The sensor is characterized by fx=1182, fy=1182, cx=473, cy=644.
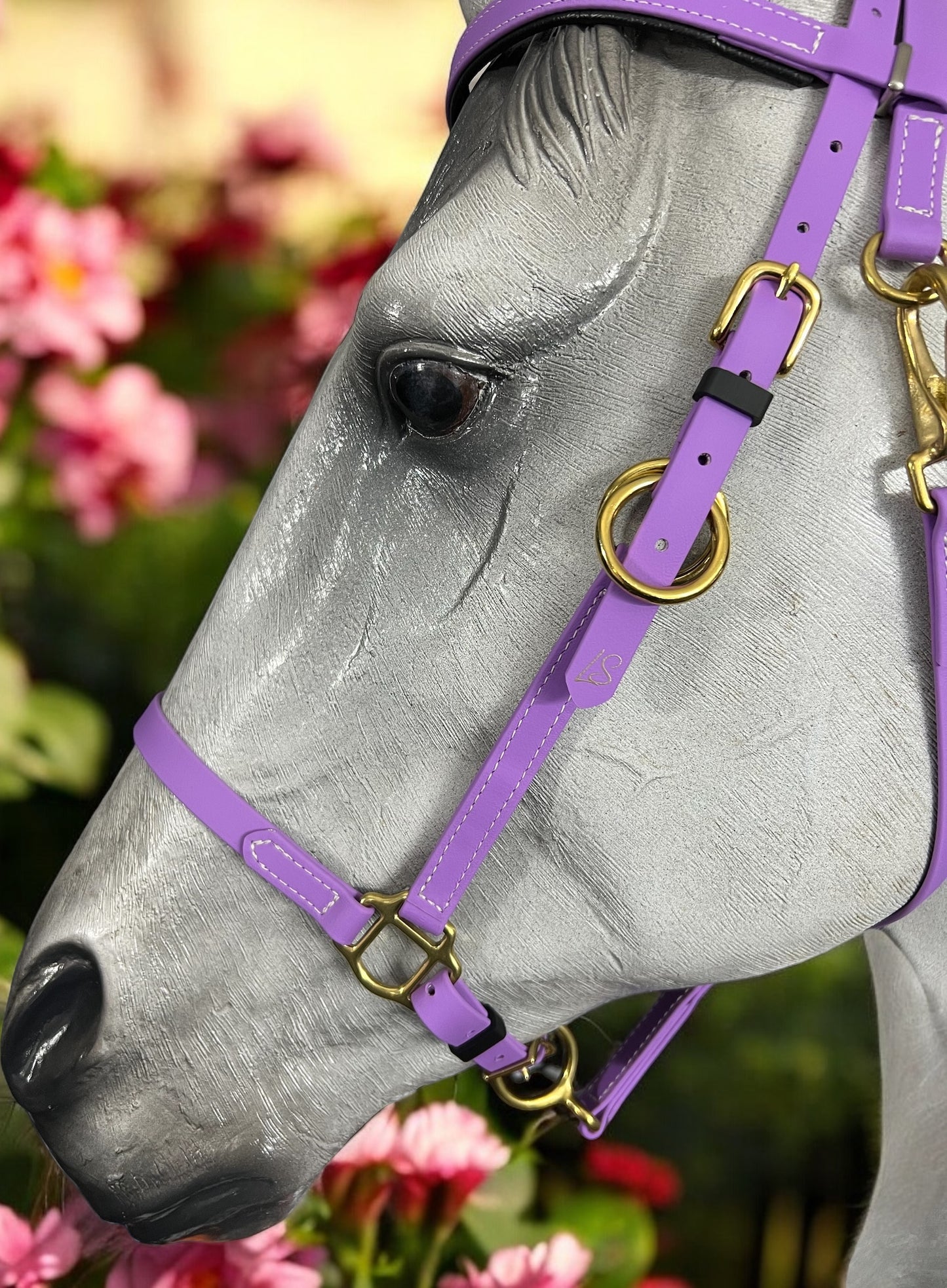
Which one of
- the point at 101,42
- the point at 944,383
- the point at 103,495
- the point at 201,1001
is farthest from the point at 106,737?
the point at 944,383

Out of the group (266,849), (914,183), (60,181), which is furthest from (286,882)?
(60,181)

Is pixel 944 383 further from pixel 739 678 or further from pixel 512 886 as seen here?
pixel 512 886

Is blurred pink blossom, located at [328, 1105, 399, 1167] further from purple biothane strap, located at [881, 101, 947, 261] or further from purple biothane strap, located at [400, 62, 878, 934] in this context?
purple biothane strap, located at [881, 101, 947, 261]

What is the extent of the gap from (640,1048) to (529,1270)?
0.94ft

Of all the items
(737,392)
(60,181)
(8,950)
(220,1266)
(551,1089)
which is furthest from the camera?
(60,181)

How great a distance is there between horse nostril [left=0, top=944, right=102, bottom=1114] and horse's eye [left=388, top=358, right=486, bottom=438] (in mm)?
245

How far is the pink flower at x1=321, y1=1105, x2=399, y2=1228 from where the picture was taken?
2.46ft

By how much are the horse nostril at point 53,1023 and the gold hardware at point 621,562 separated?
0.25 m

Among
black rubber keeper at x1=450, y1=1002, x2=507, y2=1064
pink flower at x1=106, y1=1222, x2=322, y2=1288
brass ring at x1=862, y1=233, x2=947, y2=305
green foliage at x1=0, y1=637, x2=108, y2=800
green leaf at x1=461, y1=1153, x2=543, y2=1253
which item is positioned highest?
brass ring at x1=862, y1=233, x2=947, y2=305

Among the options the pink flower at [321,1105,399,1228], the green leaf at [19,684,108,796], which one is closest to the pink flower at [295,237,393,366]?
the green leaf at [19,684,108,796]

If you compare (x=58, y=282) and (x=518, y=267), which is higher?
(x=518, y=267)

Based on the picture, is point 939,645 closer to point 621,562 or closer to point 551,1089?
point 621,562

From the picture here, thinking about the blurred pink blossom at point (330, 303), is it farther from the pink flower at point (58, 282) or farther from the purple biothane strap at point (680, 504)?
the purple biothane strap at point (680, 504)

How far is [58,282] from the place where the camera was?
87cm
